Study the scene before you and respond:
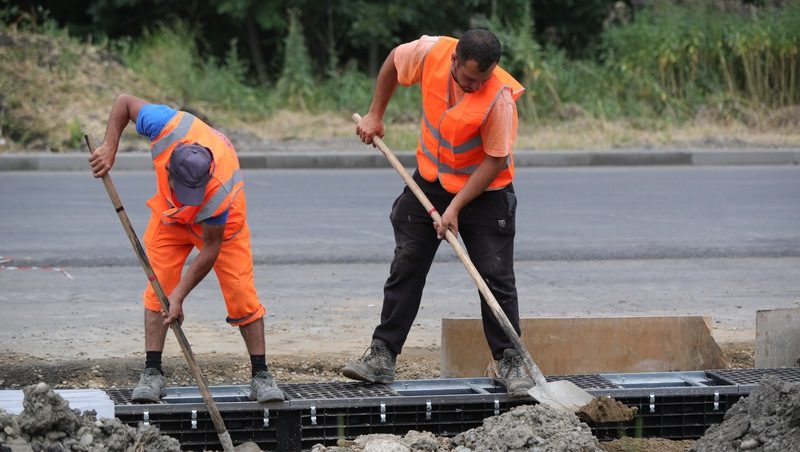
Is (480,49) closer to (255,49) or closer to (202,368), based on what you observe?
(202,368)

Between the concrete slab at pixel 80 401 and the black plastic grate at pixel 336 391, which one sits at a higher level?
the black plastic grate at pixel 336 391

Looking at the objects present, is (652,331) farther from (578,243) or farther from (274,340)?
(578,243)

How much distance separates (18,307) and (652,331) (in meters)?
3.84

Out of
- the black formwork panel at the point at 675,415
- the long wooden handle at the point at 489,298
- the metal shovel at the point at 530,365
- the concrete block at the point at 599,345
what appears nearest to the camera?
the metal shovel at the point at 530,365

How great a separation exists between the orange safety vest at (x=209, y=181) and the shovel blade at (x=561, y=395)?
139cm

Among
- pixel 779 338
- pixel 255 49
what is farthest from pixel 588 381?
pixel 255 49

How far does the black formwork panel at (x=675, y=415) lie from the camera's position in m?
5.26

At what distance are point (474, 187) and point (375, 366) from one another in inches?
35.4

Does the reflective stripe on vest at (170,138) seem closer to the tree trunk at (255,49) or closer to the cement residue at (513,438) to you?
the cement residue at (513,438)

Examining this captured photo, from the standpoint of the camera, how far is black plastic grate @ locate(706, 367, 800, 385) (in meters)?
5.46

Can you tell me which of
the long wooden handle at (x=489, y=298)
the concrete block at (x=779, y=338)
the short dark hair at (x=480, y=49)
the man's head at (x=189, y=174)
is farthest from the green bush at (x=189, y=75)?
the man's head at (x=189, y=174)

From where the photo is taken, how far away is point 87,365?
6.18 meters

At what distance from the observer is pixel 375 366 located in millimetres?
5406

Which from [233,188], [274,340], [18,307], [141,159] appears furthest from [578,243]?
[141,159]
